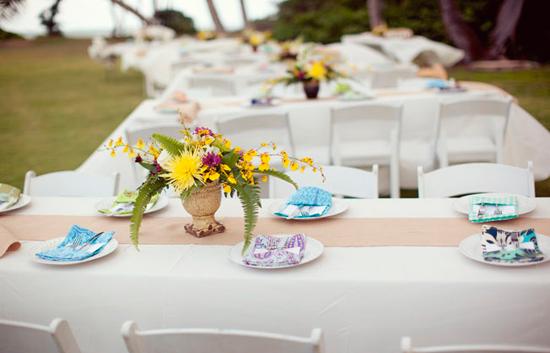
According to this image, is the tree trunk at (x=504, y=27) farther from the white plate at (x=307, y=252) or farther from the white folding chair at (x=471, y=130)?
the white plate at (x=307, y=252)

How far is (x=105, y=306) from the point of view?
1.99 meters

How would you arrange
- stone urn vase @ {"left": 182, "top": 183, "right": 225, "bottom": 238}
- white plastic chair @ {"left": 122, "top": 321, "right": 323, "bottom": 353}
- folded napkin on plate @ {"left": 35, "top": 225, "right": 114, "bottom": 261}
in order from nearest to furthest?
white plastic chair @ {"left": 122, "top": 321, "right": 323, "bottom": 353}
folded napkin on plate @ {"left": 35, "top": 225, "right": 114, "bottom": 261}
stone urn vase @ {"left": 182, "top": 183, "right": 225, "bottom": 238}

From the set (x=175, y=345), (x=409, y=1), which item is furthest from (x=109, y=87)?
(x=175, y=345)

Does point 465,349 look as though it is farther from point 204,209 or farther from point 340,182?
point 340,182

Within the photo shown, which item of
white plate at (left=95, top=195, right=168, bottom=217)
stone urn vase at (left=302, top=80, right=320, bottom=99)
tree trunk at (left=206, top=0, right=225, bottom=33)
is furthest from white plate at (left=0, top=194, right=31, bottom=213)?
tree trunk at (left=206, top=0, right=225, bottom=33)

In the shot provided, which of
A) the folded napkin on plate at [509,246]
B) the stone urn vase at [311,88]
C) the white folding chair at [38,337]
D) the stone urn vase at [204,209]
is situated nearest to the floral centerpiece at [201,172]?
the stone urn vase at [204,209]

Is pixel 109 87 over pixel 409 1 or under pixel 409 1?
under

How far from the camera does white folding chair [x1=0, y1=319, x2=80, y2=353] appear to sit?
1.52m

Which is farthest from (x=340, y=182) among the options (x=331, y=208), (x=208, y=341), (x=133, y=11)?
(x=133, y=11)

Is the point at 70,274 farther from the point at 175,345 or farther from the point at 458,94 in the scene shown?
the point at 458,94

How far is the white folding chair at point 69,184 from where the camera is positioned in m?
3.05

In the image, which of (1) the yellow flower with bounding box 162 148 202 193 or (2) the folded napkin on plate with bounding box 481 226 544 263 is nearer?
(2) the folded napkin on plate with bounding box 481 226 544 263

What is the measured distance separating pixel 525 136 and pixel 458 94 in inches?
21.2

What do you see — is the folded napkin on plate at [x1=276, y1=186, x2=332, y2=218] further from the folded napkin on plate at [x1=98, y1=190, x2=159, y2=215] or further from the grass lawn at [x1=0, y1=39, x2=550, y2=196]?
the grass lawn at [x1=0, y1=39, x2=550, y2=196]
